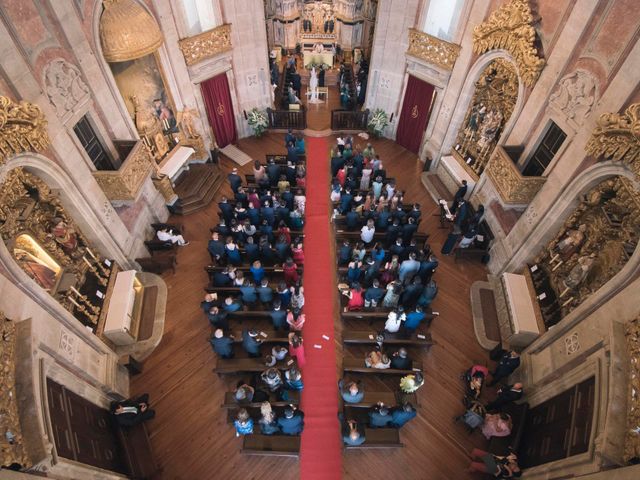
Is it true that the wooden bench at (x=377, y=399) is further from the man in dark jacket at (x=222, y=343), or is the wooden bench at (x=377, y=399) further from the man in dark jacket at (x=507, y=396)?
the man in dark jacket at (x=222, y=343)

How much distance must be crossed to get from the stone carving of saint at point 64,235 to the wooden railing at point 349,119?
976 centimetres

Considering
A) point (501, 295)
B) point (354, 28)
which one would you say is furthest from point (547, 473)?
point (354, 28)

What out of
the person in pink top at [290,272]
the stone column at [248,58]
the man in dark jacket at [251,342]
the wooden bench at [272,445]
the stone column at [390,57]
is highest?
the stone column at [390,57]

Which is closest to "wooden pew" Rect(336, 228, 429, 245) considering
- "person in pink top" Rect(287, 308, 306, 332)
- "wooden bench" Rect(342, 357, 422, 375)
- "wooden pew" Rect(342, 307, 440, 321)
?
"wooden pew" Rect(342, 307, 440, 321)

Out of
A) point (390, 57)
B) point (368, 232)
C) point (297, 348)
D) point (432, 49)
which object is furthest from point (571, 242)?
point (390, 57)

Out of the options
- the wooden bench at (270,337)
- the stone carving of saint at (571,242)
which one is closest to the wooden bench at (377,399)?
the wooden bench at (270,337)

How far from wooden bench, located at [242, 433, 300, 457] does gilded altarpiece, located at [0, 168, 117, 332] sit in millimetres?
3995

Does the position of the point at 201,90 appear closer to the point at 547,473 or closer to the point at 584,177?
the point at 584,177

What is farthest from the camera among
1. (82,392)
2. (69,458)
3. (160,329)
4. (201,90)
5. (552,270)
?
(201,90)

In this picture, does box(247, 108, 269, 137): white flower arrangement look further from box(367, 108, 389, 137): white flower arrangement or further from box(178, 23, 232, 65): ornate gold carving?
box(367, 108, 389, 137): white flower arrangement

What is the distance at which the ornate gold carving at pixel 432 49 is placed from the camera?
1050cm

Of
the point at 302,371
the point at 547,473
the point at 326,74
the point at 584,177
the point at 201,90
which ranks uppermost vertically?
the point at 326,74

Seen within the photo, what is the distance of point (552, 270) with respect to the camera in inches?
305

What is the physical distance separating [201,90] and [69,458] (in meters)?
10.1
